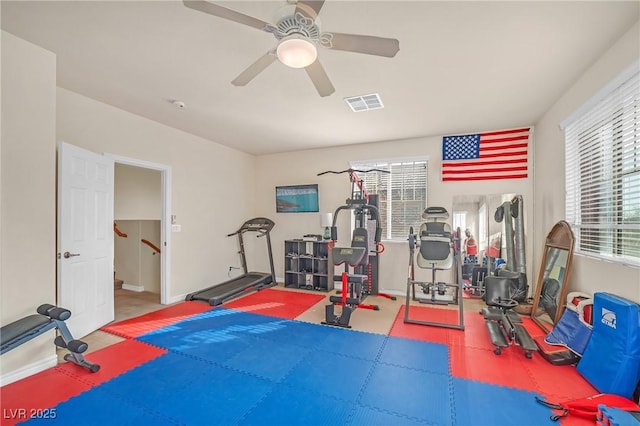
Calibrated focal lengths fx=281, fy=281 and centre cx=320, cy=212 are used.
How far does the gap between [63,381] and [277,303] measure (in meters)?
2.89

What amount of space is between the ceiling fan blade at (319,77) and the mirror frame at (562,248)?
11.2 ft

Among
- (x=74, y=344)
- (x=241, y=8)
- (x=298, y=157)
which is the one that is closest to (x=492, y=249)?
(x=298, y=157)

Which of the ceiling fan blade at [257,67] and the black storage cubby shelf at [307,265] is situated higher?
the ceiling fan blade at [257,67]

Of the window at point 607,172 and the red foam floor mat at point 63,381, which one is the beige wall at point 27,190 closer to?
the red foam floor mat at point 63,381

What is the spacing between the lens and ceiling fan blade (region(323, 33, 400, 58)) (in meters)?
1.95

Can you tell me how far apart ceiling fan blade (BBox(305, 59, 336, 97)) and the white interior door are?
9.75 feet

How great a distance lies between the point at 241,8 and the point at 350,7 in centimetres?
85

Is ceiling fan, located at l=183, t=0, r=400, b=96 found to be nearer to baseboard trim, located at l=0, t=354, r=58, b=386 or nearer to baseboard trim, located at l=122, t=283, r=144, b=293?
baseboard trim, located at l=0, t=354, r=58, b=386

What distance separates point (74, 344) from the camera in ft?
8.83

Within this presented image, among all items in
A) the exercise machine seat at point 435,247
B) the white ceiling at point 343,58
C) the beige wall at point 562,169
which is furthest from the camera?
the exercise machine seat at point 435,247

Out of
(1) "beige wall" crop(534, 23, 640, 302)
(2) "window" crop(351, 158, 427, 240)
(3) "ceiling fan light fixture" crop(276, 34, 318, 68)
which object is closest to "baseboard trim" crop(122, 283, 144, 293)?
(2) "window" crop(351, 158, 427, 240)

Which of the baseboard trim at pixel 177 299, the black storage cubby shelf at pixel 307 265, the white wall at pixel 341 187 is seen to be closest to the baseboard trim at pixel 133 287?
the baseboard trim at pixel 177 299

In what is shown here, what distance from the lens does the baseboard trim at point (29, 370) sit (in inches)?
98.3

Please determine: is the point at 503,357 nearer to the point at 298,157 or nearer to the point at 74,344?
the point at 74,344
